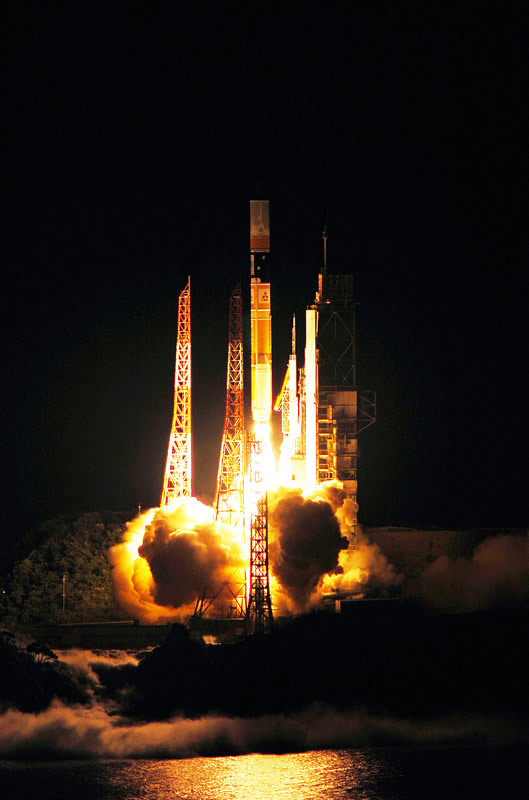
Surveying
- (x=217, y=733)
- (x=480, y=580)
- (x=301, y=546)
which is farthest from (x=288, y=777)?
(x=480, y=580)

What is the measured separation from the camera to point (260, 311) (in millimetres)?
54375

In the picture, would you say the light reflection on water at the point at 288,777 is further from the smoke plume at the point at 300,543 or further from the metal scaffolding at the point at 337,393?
the metal scaffolding at the point at 337,393

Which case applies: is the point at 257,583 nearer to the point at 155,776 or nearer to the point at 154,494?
the point at 155,776

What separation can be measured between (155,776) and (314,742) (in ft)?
19.5

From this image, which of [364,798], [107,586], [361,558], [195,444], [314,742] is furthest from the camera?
[195,444]

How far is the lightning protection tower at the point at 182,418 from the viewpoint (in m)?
57.4

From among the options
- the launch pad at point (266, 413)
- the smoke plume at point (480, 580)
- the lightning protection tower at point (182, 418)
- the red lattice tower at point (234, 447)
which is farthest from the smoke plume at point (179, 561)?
the smoke plume at point (480, 580)

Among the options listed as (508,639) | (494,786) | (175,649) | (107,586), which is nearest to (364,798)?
(494,786)

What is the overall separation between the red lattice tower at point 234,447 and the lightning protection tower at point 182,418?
2641mm

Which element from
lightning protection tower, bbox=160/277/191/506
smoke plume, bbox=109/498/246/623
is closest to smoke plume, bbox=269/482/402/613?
smoke plume, bbox=109/498/246/623

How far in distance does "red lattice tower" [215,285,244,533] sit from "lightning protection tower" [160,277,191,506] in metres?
2.64

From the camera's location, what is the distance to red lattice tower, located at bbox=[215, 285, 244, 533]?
179 feet

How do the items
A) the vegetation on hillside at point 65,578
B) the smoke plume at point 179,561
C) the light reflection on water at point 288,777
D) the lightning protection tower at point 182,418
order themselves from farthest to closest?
the lightning protection tower at point 182,418 < the vegetation on hillside at point 65,578 < the smoke plume at point 179,561 < the light reflection on water at point 288,777

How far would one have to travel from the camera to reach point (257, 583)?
164 ft
